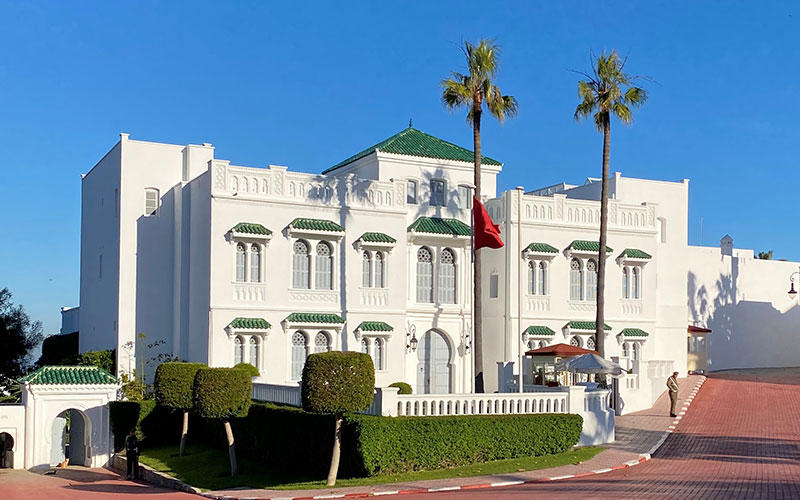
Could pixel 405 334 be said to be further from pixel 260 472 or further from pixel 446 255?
pixel 260 472

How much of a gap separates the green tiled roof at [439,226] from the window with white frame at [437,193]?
1.00m

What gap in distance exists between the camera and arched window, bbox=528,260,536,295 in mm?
38594

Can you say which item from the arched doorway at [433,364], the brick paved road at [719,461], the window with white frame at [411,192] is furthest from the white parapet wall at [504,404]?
the window with white frame at [411,192]

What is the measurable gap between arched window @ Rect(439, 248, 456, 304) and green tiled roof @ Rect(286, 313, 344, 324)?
5100 millimetres

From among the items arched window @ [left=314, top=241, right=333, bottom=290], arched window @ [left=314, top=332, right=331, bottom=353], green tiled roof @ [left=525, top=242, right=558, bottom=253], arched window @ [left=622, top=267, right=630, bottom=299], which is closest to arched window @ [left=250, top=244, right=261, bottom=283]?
arched window @ [left=314, top=241, right=333, bottom=290]

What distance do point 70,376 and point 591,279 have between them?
21.0m

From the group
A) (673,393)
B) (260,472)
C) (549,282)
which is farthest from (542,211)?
(260,472)

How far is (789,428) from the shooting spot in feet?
90.3

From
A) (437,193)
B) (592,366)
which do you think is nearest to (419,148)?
(437,193)

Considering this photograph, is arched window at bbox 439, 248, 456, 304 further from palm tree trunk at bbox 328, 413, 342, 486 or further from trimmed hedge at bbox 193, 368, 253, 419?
palm tree trunk at bbox 328, 413, 342, 486

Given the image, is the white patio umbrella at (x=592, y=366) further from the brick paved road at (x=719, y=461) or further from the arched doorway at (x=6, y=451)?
the arched doorway at (x=6, y=451)

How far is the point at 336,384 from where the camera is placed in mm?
21688

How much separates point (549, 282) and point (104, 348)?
18293 mm

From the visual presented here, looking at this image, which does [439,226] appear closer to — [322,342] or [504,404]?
[322,342]
